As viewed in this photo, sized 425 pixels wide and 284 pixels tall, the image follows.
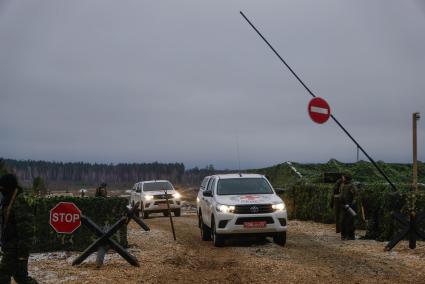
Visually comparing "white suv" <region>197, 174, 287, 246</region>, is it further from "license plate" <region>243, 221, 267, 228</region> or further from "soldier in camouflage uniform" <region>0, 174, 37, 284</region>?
"soldier in camouflage uniform" <region>0, 174, 37, 284</region>

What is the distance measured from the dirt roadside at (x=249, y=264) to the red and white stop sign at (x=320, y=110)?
3210mm

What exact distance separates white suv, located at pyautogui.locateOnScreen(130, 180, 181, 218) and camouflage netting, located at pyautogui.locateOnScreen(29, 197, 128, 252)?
14626mm

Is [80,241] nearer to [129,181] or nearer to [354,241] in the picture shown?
[354,241]

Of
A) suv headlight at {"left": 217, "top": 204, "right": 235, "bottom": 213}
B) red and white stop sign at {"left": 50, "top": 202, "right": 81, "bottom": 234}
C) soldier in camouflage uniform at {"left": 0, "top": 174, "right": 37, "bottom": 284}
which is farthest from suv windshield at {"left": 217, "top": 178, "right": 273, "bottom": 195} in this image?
soldier in camouflage uniform at {"left": 0, "top": 174, "right": 37, "bottom": 284}

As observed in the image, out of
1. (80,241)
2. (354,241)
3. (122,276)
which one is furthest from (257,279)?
(354,241)

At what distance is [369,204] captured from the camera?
Answer: 57.0ft

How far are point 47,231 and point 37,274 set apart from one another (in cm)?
268

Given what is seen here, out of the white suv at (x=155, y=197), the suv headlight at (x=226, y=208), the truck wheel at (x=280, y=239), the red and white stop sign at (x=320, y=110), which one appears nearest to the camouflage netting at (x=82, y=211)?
the suv headlight at (x=226, y=208)

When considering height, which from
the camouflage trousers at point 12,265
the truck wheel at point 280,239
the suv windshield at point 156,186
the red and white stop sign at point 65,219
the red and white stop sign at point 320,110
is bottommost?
the truck wheel at point 280,239

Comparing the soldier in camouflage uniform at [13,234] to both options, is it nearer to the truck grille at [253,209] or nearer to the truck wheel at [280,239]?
the truck grille at [253,209]

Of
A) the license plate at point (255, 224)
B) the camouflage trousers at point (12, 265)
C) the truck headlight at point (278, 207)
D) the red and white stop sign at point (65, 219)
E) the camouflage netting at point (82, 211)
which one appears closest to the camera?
the camouflage trousers at point (12, 265)

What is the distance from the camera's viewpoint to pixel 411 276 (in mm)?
10219

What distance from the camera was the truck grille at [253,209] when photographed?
14.4m

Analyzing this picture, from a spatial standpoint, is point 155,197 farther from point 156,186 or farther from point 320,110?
point 320,110
